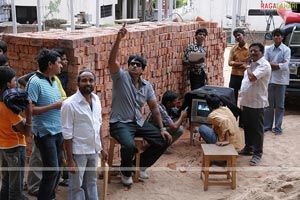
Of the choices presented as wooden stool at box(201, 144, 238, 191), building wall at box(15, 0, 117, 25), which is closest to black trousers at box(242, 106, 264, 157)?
wooden stool at box(201, 144, 238, 191)

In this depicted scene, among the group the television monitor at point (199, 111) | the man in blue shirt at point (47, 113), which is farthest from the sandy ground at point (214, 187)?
the man in blue shirt at point (47, 113)

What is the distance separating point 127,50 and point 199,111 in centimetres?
141

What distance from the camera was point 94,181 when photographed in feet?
15.2

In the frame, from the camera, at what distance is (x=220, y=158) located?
5.63m

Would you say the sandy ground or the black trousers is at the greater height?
the black trousers

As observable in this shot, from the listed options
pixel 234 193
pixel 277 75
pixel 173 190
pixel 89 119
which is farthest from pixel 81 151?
pixel 277 75

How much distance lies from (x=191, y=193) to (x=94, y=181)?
147cm

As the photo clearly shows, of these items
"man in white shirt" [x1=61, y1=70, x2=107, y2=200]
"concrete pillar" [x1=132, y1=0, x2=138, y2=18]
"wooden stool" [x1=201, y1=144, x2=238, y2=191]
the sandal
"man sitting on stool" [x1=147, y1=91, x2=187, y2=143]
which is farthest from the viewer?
"concrete pillar" [x1=132, y1=0, x2=138, y2=18]

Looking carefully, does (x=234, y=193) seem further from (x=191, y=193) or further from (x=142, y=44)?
(x=142, y=44)

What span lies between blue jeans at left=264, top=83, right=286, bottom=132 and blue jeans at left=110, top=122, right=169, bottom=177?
2799 millimetres

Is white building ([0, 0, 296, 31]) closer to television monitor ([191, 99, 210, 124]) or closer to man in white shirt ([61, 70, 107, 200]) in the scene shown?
television monitor ([191, 99, 210, 124])

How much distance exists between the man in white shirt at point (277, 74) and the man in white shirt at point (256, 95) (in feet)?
4.59

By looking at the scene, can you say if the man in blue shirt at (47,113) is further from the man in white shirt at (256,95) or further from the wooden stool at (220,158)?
the man in white shirt at (256,95)

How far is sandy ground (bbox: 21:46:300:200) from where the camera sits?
209 inches
